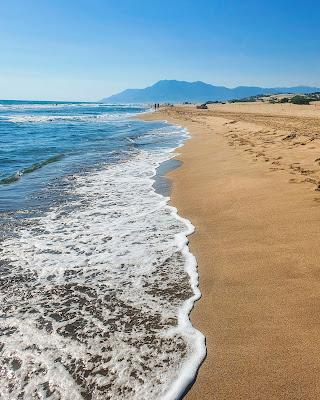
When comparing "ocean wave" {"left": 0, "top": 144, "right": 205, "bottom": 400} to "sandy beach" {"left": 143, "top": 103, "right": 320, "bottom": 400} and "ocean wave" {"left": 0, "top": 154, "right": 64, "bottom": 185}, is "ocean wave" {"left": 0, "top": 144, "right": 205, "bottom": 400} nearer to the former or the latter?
"sandy beach" {"left": 143, "top": 103, "right": 320, "bottom": 400}

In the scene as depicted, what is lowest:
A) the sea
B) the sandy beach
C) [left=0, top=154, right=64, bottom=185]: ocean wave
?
[left=0, top=154, right=64, bottom=185]: ocean wave

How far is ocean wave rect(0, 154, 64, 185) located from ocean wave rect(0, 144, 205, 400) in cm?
479

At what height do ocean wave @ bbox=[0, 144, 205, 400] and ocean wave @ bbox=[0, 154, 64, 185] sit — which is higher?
ocean wave @ bbox=[0, 144, 205, 400]

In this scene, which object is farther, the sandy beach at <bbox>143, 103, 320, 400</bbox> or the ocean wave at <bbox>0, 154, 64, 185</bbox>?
the ocean wave at <bbox>0, 154, 64, 185</bbox>

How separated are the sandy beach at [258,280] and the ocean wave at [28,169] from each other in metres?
5.25

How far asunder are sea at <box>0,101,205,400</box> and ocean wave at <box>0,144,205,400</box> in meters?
0.01

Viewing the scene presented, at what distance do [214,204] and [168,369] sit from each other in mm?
5044

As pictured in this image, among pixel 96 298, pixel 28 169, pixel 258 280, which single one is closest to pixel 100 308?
pixel 96 298

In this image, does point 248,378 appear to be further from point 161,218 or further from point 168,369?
point 161,218

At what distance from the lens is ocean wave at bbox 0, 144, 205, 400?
3072 millimetres

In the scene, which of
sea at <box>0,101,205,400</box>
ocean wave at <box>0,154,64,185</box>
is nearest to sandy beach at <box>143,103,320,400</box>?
sea at <box>0,101,205,400</box>

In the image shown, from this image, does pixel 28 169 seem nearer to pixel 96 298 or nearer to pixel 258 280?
pixel 96 298

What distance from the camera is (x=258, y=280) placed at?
453cm

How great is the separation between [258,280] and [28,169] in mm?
11191
